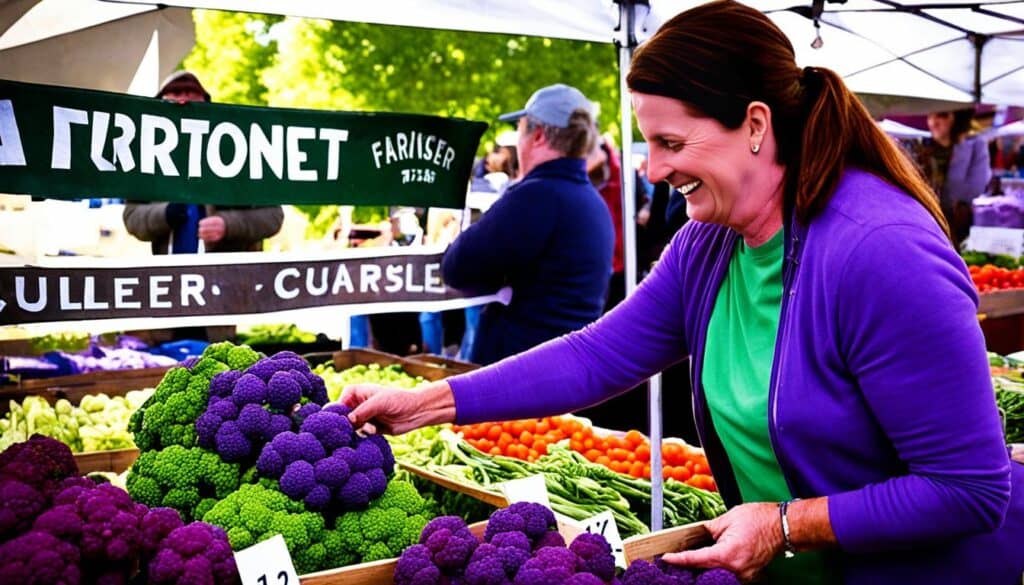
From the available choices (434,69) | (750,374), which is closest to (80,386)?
(750,374)

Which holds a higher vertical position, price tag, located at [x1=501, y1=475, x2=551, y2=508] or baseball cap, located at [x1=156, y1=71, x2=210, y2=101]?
baseball cap, located at [x1=156, y1=71, x2=210, y2=101]

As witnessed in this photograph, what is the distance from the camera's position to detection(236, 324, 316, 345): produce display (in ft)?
24.1

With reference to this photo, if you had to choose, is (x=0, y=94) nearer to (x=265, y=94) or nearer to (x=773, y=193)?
(x=773, y=193)

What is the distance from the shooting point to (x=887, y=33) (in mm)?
5414

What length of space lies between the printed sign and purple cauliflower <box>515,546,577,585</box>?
2241 mm

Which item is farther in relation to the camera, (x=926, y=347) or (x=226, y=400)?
(x=226, y=400)

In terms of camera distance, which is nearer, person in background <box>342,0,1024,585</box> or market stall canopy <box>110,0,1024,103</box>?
person in background <box>342,0,1024,585</box>

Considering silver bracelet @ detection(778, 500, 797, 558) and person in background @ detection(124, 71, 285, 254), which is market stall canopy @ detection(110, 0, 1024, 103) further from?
person in background @ detection(124, 71, 285, 254)

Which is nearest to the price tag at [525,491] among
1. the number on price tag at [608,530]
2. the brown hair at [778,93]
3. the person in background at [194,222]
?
the number on price tag at [608,530]

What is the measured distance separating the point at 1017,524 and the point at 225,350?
70.9 inches

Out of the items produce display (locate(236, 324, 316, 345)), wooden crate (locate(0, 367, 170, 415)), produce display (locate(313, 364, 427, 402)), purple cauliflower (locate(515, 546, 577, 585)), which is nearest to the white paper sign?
produce display (locate(236, 324, 316, 345))

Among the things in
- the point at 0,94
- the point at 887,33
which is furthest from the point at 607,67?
the point at 0,94

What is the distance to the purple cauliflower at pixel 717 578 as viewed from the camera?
1.81 metres

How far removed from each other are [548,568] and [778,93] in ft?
3.23
